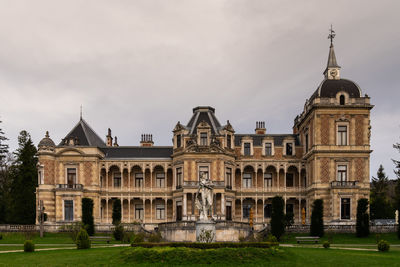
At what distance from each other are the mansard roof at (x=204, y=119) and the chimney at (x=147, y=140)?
7.61m

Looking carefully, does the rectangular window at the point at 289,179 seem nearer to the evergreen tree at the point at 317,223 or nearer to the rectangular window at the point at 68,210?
the evergreen tree at the point at 317,223

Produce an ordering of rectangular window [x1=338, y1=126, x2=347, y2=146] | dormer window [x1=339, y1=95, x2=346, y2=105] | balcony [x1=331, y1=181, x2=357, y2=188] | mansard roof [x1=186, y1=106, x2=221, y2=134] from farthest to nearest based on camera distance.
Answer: mansard roof [x1=186, y1=106, x2=221, y2=134] < dormer window [x1=339, y1=95, x2=346, y2=105] < rectangular window [x1=338, y1=126, x2=347, y2=146] < balcony [x1=331, y1=181, x2=357, y2=188]

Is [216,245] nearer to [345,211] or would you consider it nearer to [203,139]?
[345,211]

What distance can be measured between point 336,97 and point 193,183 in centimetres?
1795

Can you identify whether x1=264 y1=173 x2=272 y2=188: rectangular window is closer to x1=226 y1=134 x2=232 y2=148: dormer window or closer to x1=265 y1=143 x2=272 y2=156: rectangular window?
x1=265 y1=143 x2=272 y2=156: rectangular window

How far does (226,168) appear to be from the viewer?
57219mm

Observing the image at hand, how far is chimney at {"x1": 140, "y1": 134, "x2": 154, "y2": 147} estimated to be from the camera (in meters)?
65.4

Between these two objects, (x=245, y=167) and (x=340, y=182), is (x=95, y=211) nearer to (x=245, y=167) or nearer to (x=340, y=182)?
(x=245, y=167)

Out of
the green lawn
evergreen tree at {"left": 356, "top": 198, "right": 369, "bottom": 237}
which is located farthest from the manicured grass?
the green lawn

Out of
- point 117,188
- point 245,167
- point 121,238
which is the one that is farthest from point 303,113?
point 121,238

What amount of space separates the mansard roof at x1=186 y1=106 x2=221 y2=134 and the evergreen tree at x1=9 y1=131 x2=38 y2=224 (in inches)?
808

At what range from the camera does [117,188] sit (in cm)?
5972

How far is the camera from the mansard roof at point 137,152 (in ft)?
197

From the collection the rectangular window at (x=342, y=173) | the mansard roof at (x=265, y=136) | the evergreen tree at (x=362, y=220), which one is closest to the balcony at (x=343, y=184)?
the rectangular window at (x=342, y=173)
